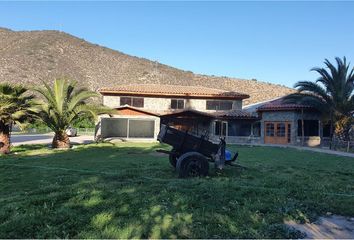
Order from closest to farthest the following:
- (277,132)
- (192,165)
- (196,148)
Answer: (192,165), (196,148), (277,132)

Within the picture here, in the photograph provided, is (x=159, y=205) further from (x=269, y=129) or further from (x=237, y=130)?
(x=237, y=130)

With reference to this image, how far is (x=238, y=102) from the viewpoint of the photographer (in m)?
36.6

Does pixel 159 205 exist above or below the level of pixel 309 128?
below

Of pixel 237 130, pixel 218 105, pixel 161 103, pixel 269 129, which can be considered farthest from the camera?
pixel 218 105

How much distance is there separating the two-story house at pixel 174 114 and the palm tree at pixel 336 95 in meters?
8.11

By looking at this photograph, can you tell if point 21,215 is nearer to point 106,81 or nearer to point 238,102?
point 238,102

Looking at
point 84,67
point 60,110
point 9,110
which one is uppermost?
point 84,67

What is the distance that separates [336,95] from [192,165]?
793 inches

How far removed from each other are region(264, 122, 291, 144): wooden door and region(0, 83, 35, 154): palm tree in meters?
21.9

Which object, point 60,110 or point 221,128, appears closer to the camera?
point 60,110

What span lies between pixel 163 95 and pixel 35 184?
89.8 ft

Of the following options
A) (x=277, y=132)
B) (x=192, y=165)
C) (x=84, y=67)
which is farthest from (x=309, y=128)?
(x=84, y=67)

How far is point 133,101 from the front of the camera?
115 feet

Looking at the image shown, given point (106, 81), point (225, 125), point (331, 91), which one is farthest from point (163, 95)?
point (106, 81)
